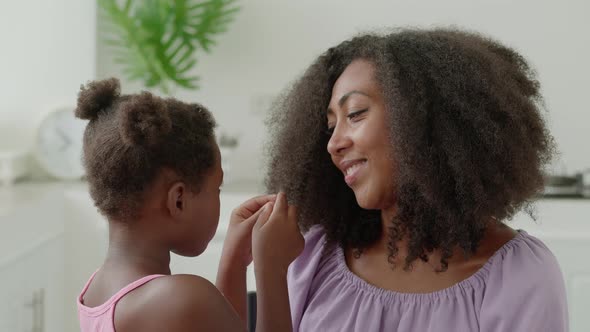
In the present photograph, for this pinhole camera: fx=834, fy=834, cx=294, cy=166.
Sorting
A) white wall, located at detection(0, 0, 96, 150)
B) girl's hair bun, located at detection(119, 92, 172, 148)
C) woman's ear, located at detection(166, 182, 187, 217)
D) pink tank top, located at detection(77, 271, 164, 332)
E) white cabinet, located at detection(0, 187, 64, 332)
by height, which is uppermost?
girl's hair bun, located at detection(119, 92, 172, 148)

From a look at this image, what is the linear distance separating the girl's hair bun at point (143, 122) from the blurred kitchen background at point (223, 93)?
1.64 m

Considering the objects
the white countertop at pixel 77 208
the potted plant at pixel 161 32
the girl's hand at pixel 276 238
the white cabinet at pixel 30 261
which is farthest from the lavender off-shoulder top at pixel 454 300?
the potted plant at pixel 161 32

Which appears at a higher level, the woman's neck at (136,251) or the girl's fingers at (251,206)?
the woman's neck at (136,251)

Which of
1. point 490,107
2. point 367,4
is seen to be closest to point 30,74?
point 367,4

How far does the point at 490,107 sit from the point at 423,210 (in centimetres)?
20

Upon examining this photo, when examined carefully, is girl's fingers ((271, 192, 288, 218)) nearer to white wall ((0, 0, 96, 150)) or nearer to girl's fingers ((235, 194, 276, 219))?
girl's fingers ((235, 194, 276, 219))

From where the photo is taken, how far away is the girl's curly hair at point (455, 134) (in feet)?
4.24

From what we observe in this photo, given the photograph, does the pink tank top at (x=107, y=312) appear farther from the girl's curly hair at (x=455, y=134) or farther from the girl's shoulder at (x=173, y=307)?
the girl's curly hair at (x=455, y=134)

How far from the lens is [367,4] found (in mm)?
3566

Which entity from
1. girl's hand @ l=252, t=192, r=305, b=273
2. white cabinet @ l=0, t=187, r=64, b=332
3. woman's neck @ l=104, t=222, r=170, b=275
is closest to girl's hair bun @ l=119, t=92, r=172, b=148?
woman's neck @ l=104, t=222, r=170, b=275

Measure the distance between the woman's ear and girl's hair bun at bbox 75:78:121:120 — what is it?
0.51ft

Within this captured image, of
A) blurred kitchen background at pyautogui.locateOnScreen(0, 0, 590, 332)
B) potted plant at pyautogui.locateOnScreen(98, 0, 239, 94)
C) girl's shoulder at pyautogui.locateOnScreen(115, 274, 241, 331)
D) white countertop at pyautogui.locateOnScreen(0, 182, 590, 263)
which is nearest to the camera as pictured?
girl's shoulder at pyautogui.locateOnScreen(115, 274, 241, 331)

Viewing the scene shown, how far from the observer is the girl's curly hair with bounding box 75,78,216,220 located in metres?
1.08

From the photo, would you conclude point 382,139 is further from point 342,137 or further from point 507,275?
point 507,275
